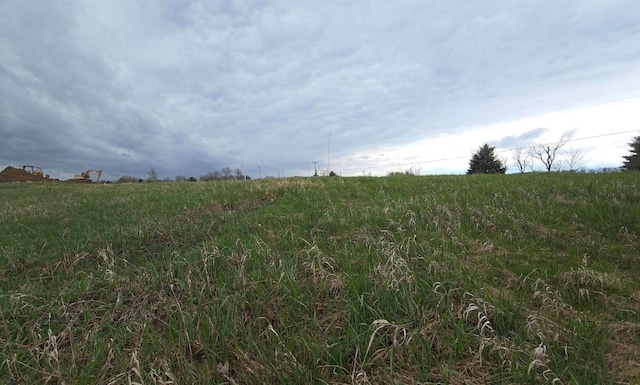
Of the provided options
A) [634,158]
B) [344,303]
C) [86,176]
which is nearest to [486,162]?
[634,158]

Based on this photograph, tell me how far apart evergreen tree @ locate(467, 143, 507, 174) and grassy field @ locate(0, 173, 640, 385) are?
155 feet

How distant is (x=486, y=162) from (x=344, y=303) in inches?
2093

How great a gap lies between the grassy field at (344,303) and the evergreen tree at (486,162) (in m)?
47.2

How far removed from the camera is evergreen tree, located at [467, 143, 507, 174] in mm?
46656

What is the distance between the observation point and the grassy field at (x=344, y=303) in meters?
2.18

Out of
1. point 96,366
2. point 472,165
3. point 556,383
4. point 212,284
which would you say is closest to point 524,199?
point 556,383

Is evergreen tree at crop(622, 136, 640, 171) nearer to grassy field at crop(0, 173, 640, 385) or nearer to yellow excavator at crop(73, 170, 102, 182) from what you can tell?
grassy field at crop(0, 173, 640, 385)

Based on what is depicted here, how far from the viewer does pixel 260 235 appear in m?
5.16

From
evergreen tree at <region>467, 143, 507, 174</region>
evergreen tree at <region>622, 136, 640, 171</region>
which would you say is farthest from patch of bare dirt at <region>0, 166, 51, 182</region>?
evergreen tree at <region>622, 136, 640, 171</region>

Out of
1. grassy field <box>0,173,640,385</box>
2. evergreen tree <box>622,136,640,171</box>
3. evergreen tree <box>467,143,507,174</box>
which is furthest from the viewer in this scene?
evergreen tree <box>467,143,507,174</box>

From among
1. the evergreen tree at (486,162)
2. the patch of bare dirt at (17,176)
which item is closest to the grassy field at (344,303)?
the evergreen tree at (486,162)

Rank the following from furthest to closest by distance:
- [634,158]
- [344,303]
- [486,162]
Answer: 1. [486,162]
2. [634,158]
3. [344,303]

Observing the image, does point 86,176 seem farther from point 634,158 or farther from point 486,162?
point 634,158

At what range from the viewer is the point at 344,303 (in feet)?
9.68
